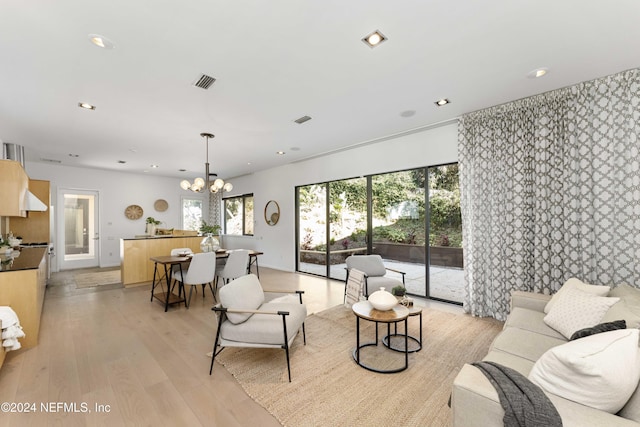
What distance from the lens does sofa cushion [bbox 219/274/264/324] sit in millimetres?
2498

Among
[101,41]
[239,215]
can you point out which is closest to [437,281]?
[101,41]

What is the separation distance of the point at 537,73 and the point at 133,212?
9.68m

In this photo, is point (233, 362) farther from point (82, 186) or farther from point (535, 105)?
point (82, 186)

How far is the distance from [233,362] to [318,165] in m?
4.64

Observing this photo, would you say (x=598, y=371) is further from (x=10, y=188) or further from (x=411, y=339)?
(x=10, y=188)

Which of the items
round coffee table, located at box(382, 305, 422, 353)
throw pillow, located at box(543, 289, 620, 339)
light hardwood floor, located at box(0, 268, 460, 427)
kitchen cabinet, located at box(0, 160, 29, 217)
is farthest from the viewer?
kitchen cabinet, located at box(0, 160, 29, 217)

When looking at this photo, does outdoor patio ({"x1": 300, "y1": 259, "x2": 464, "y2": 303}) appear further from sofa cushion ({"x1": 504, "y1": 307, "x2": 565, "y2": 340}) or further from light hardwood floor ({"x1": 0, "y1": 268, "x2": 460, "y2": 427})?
sofa cushion ({"x1": 504, "y1": 307, "x2": 565, "y2": 340})

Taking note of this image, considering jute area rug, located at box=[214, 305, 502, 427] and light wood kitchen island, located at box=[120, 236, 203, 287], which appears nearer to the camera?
jute area rug, located at box=[214, 305, 502, 427]

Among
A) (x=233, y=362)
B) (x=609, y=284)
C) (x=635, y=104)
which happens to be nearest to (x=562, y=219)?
(x=609, y=284)

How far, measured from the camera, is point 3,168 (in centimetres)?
340

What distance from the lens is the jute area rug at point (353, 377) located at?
1969 mm

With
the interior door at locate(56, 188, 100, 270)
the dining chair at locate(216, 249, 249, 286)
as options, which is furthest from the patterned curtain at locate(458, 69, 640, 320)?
the interior door at locate(56, 188, 100, 270)

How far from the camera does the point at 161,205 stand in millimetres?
8875

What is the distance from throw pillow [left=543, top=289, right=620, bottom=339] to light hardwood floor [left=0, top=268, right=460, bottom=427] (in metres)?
1.91
